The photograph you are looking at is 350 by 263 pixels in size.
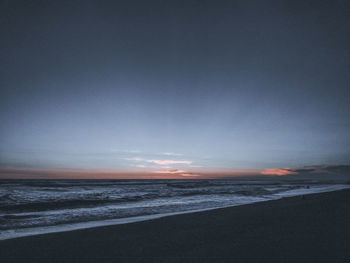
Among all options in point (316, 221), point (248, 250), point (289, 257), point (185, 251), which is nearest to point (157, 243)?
point (185, 251)

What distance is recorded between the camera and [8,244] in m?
4.45

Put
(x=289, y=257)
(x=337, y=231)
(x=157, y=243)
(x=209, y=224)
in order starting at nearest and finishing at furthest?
(x=289, y=257), (x=157, y=243), (x=337, y=231), (x=209, y=224)

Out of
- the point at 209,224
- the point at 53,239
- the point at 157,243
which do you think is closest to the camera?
the point at 157,243

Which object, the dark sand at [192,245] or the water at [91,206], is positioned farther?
the water at [91,206]

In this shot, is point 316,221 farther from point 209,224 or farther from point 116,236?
point 116,236

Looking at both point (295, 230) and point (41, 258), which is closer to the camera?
point (41, 258)

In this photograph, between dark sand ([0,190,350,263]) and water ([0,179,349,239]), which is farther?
water ([0,179,349,239])

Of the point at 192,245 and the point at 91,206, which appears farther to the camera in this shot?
the point at 91,206

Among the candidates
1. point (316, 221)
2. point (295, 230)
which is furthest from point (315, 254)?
point (316, 221)

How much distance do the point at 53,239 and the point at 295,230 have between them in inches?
229

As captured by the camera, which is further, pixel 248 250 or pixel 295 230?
pixel 295 230

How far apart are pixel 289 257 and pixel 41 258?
4189mm

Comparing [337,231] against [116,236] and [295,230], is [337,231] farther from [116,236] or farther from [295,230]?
[116,236]

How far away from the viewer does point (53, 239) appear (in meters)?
4.73
